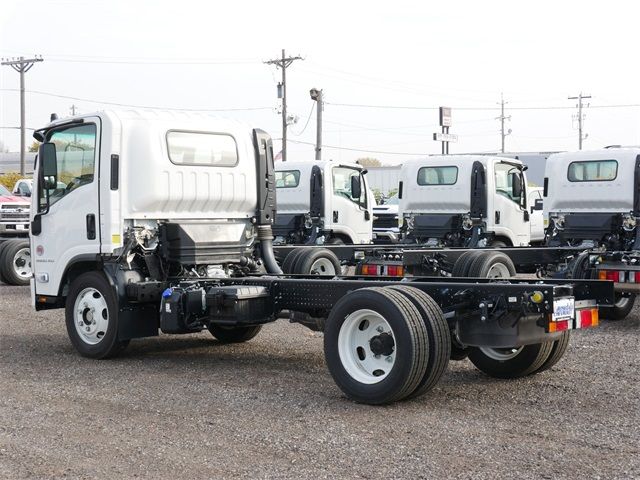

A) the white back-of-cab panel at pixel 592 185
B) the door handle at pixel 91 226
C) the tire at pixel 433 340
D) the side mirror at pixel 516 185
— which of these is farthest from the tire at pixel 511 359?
the side mirror at pixel 516 185

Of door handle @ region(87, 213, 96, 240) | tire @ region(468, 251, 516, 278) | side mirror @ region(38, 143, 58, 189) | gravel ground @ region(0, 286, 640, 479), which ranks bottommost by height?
gravel ground @ region(0, 286, 640, 479)

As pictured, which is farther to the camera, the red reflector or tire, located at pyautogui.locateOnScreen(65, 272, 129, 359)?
the red reflector

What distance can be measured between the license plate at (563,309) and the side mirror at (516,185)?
9.83 metres

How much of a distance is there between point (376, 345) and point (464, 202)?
374 inches

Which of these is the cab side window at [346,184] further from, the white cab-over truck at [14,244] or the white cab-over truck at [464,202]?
the white cab-over truck at [14,244]

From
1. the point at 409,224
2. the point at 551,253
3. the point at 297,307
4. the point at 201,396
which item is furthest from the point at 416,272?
the point at 201,396

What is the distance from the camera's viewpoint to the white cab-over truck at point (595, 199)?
13633mm

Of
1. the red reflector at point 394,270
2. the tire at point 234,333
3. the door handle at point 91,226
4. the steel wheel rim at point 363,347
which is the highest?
the door handle at point 91,226

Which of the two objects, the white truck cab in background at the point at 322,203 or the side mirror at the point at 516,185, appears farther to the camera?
the white truck cab in background at the point at 322,203

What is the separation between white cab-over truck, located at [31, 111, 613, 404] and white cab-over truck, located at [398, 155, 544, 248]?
6.73m

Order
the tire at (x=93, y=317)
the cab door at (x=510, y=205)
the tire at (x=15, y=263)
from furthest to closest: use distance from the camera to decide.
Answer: the tire at (x=15, y=263), the cab door at (x=510, y=205), the tire at (x=93, y=317)

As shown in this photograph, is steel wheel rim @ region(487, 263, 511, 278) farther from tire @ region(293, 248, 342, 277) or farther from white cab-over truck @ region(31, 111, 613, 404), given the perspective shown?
white cab-over truck @ region(31, 111, 613, 404)

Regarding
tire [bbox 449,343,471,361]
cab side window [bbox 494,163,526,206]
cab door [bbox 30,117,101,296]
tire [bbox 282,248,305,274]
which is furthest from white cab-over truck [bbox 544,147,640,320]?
cab door [bbox 30,117,101,296]

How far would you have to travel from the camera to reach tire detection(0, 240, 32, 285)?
1677 cm
